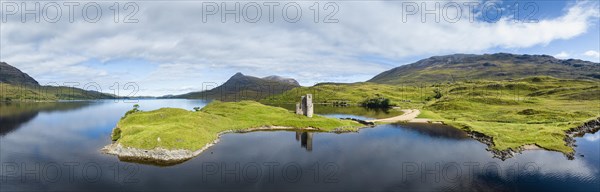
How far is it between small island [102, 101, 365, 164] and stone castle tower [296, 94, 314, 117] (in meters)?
3.34

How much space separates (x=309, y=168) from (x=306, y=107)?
185 feet

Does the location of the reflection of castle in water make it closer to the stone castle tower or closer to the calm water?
the calm water

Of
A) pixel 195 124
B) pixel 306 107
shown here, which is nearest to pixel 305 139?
pixel 195 124

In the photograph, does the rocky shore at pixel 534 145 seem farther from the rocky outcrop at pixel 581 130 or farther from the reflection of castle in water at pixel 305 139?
the reflection of castle in water at pixel 305 139

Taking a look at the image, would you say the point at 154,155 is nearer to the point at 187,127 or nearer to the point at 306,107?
the point at 187,127

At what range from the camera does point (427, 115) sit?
130750 millimetres

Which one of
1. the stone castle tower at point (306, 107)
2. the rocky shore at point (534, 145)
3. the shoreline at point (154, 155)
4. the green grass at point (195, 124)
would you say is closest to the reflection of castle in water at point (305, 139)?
the green grass at point (195, 124)

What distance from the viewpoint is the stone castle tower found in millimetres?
105438

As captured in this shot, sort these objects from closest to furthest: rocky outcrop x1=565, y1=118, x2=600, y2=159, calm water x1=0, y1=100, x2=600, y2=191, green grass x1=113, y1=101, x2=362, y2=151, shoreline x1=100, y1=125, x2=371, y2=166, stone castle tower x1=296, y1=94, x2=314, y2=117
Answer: calm water x1=0, y1=100, x2=600, y2=191 < shoreline x1=100, y1=125, x2=371, y2=166 < green grass x1=113, y1=101, x2=362, y2=151 < rocky outcrop x1=565, y1=118, x2=600, y2=159 < stone castle tower x1=296, y1=94, x2=314, y2=117

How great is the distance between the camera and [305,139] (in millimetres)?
78062

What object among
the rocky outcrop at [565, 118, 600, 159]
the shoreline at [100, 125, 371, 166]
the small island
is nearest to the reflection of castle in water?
the small island

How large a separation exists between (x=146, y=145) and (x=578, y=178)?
2708 inches

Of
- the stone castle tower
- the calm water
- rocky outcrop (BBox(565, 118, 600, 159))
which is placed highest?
the stone castle tower

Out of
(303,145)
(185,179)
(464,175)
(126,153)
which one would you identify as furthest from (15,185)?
(464,175)
